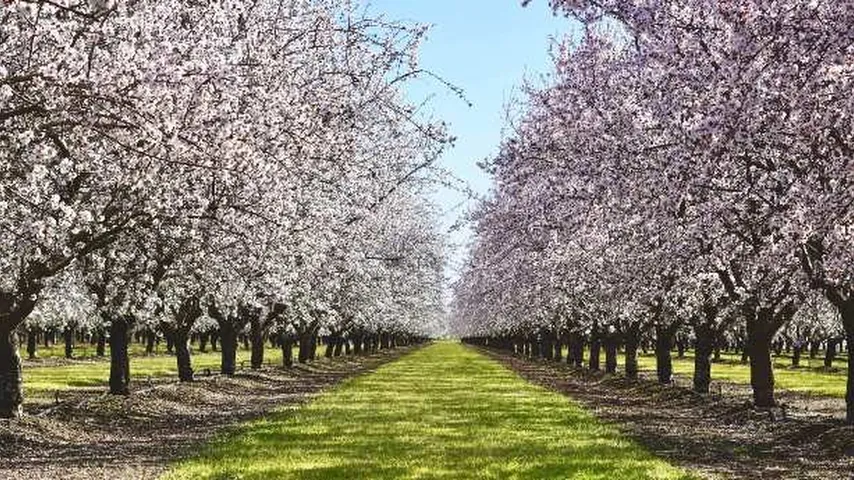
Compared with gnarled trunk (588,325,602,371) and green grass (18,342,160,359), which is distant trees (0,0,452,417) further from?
green grass (18,342,160,359)

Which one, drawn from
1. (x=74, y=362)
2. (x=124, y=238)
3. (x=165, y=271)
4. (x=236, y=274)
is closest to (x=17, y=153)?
(x=124, y=238)

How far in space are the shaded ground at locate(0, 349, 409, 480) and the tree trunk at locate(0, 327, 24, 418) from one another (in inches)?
19.0

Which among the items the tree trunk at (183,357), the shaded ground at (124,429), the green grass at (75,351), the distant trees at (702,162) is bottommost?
the green grass at (75,351)

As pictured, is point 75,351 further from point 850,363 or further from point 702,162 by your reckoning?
point 702,162

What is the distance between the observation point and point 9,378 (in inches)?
942

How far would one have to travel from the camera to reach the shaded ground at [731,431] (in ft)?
62.0

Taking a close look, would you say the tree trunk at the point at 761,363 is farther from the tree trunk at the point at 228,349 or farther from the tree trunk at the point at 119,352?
the tree trunk at the point at 228,349

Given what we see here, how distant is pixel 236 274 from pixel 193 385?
470 inches

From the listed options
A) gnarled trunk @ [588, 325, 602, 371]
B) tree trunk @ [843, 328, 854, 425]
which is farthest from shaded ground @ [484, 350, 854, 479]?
gnarled trunk @ [588, 325, 602, 371]

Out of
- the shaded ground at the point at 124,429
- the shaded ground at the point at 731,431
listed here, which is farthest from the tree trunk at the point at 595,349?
the shaded ground at the point at 124,429

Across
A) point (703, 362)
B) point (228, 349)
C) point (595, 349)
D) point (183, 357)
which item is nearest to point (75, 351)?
point (228, 349)

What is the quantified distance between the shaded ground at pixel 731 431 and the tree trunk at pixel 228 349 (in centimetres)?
1673

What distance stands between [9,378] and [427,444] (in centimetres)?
1045

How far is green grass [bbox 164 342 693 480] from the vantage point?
1738cm
